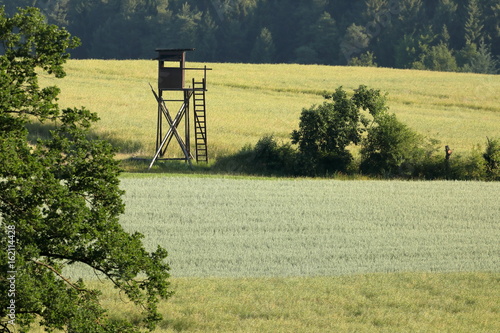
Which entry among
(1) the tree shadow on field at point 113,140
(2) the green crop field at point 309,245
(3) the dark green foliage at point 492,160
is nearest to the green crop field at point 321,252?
(2) the green crop field at point 309,245

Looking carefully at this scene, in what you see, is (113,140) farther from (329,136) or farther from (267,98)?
(267,98)

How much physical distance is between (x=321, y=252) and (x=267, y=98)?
39.3 meters

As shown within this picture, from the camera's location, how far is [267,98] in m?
57.0

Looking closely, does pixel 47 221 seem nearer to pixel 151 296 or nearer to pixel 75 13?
pixel 151 296

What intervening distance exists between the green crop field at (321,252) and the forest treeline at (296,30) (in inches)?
3448

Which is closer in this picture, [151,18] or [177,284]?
[177,284]

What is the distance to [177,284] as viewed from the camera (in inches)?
571

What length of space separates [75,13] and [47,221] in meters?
126

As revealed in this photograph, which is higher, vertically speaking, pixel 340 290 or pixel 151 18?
pixel 151 18

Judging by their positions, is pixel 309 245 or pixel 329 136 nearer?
pixel 309 245

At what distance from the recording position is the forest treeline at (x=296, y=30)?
4587 inches

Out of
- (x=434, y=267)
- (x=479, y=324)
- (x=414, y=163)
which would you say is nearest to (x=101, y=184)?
(x=479, y=324)

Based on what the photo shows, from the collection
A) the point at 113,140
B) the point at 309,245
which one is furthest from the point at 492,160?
the point at 309,245

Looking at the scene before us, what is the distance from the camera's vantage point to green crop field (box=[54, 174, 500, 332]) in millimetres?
12477
